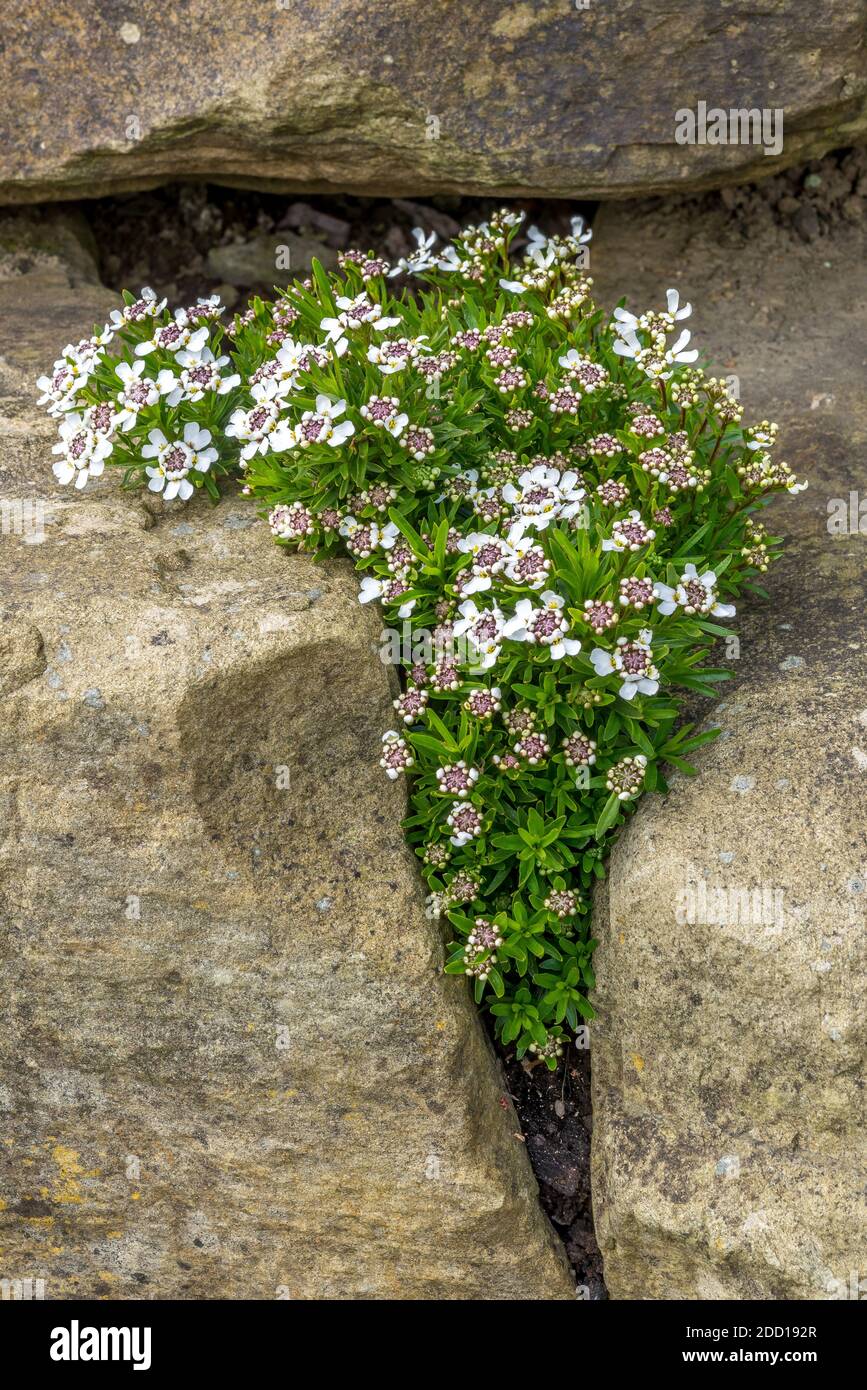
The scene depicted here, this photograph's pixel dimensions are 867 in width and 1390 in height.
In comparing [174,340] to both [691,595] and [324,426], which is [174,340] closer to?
[324,426]

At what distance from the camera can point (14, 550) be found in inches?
217

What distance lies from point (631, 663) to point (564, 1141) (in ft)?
6.99

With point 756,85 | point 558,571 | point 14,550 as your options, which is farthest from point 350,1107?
point 756,85

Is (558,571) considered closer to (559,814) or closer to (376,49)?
(559,814)

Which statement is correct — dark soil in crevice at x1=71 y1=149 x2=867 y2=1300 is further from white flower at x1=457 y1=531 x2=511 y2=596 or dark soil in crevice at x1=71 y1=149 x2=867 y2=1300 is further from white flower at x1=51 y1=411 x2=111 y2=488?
white flower at x1=457 y1=531 x2=511 y2=596

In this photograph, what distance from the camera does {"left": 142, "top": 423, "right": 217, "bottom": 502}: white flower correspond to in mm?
5527

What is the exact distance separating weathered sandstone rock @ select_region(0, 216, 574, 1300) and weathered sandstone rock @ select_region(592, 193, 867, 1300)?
22.3 inches

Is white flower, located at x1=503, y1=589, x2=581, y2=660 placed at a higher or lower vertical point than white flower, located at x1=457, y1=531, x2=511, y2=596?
lower

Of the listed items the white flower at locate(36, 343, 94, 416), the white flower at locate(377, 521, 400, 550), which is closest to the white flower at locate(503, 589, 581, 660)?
the white flower at locate(377, 521, 400, 550)

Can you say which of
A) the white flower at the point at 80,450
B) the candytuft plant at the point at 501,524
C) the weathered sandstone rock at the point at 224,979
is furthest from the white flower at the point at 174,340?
the weathered sandstone rock at the point at 224,979

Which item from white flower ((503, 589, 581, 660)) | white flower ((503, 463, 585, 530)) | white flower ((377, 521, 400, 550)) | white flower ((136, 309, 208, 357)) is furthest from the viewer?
white flower ((136, 309, 208, 357))

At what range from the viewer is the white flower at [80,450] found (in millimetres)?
5406

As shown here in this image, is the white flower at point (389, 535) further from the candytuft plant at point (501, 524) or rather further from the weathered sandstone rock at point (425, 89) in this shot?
the weathered sandstone rock at point (425, 89)

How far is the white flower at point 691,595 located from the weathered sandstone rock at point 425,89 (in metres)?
2.91
